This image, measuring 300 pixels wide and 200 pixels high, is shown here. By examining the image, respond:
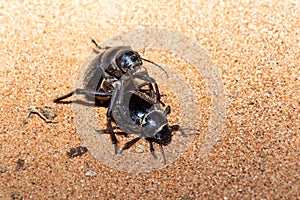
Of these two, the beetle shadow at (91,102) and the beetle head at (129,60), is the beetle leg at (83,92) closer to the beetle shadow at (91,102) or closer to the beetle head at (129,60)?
the beetle shadow at (91,102)

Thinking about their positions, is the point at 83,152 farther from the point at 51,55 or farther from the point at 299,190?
the point at 299,190

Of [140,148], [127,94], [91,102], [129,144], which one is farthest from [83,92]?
[140,148]

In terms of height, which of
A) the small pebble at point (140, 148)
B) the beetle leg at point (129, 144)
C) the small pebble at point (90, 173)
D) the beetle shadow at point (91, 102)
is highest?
the beetle shadow at point (91, 102)

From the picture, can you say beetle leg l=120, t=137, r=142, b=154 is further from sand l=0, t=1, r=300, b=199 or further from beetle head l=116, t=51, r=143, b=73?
beetle head l=116, t=51, r=143, b=73

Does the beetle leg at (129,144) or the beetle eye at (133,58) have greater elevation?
the beetle eye at (133,58)

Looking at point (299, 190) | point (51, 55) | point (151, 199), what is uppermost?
point (51, 55)

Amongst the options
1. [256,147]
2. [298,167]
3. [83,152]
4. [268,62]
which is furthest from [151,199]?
[268,62]

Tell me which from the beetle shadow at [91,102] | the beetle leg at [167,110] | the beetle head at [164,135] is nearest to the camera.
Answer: the beetle head at [164,135]

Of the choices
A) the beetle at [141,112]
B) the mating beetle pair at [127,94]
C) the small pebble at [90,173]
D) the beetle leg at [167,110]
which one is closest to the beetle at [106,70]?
the mating beetle pair at [127,94]

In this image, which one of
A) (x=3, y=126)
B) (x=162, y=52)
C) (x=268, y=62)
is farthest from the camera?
(x=162, y=52)
